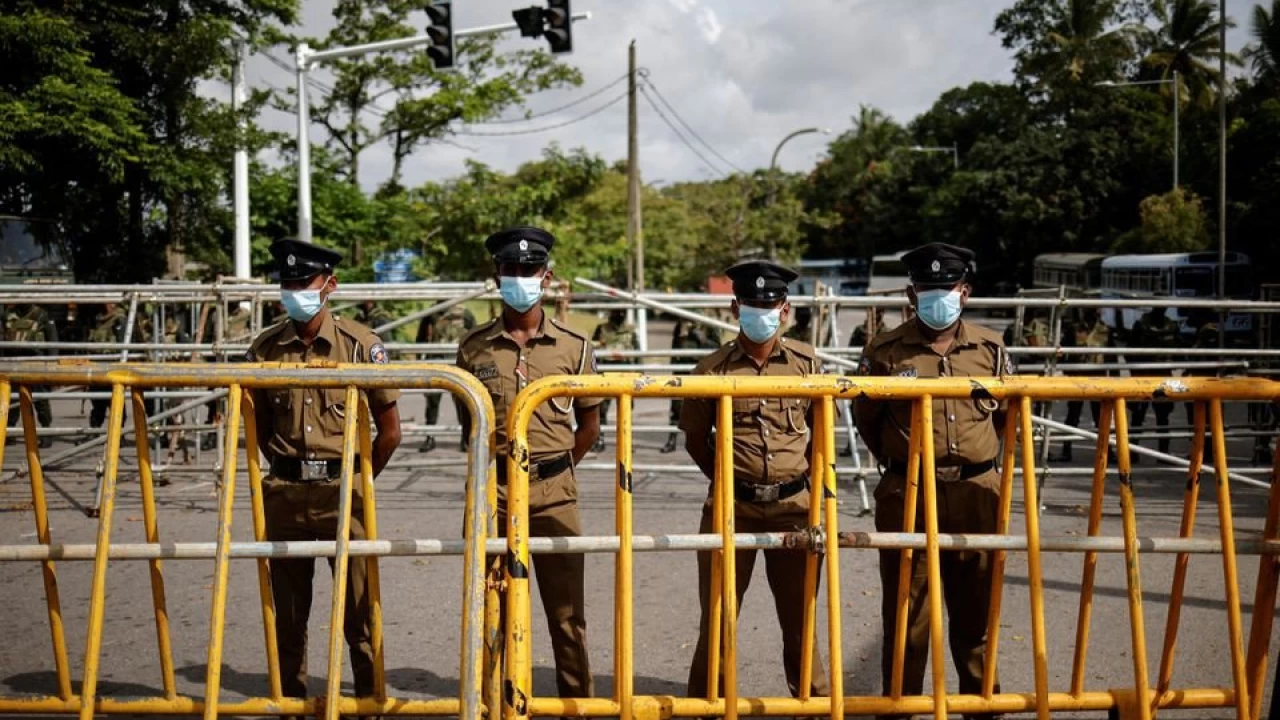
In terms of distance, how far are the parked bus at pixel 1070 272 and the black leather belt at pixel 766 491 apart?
89.5ft

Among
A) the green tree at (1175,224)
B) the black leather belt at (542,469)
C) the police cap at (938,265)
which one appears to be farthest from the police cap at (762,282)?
the green tree at (1175,224)

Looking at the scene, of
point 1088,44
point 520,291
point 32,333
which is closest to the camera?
point 520,291

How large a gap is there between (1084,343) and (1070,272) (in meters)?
27.1

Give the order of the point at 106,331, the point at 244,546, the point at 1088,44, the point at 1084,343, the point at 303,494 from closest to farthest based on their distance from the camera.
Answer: the point at 244,546 → the point at 303,494 → the point at 1084,343 → the point at 106,331 → the point at 1088,44

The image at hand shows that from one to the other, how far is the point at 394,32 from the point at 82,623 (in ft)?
72.4

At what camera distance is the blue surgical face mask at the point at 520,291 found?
183 inches

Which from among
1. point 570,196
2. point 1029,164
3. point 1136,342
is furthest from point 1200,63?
point 1136,342

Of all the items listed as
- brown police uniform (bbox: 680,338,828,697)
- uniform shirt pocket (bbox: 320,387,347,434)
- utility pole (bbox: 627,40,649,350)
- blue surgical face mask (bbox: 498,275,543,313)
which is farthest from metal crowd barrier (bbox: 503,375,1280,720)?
utility pole (bbox: 627,40,649,350)

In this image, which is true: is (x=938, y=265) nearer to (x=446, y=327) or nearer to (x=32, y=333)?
(x=446, y=327)

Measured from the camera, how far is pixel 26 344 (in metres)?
10.1

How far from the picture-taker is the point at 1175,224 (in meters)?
34.7

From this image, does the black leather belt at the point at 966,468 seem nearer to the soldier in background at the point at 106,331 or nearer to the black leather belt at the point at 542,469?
the black leather belt at the point at 542,469

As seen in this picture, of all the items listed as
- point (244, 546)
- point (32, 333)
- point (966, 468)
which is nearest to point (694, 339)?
point (32, 333)

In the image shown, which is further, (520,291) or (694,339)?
(694,339)
